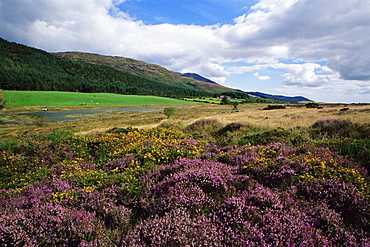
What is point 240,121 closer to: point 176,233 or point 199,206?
point 199,206

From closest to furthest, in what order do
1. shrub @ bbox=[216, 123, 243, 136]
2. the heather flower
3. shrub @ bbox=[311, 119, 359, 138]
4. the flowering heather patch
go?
Answer: 1. the heather flower
2. the flowering heather patch
3. shrub @ bbox=[311, 119, 359, 138]
4. shrub @ bbox=[216, 123, 243, 136]

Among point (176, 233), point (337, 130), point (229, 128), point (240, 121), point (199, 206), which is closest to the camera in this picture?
point (176, 233)

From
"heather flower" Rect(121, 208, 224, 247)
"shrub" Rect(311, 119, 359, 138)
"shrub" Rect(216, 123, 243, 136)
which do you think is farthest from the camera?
"shrub" Rect(216, 123, 243, 136)

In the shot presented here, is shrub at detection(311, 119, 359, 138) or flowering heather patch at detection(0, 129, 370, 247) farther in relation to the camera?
shrub at detection(311, 119, 359, 138)

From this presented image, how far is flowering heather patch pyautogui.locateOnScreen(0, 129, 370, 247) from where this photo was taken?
10.5ft

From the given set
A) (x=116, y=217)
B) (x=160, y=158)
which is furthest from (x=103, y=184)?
(x=160, y=158)

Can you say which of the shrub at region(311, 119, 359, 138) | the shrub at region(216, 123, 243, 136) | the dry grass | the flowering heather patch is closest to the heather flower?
the flowering heather patch

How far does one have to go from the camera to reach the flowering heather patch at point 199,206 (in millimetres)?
3213

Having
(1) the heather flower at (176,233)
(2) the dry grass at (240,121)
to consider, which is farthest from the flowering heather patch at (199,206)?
(2) the dry grass at (240,121)

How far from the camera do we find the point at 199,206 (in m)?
3.95

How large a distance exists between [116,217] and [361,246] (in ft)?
15.0

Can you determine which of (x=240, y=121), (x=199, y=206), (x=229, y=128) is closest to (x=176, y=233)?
(x=199, y=206)

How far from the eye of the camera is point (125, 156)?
307 inches

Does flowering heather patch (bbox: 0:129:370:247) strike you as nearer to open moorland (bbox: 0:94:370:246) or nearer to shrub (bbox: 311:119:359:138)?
open moorland (bbox: 0:94:370:246)
